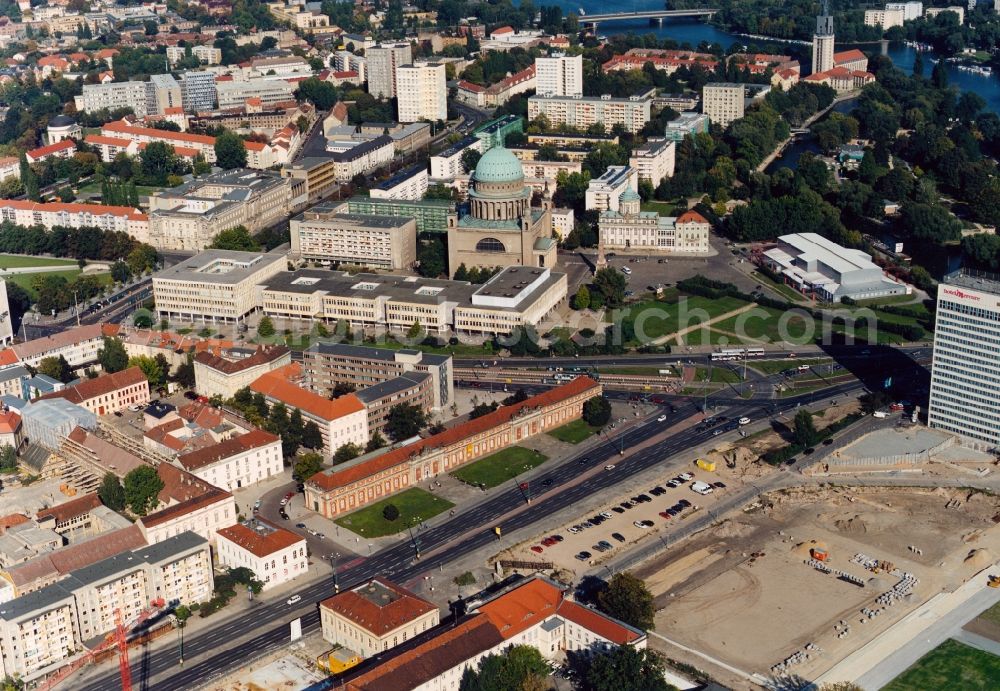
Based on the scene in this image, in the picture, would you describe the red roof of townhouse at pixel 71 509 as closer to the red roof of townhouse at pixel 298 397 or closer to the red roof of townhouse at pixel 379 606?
the red roof of townhouse at pixel 298 397

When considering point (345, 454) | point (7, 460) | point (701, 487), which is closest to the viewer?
point (701, 487)

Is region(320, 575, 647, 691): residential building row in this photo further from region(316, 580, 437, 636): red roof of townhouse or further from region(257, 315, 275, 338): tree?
region(257, 315, 275, 338): tree

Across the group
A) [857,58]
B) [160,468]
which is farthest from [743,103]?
[160,468]

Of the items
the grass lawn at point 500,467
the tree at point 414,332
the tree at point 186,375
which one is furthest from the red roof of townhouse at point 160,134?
the grass lawn at point 500,467

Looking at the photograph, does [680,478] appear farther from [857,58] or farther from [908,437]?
[857,58]

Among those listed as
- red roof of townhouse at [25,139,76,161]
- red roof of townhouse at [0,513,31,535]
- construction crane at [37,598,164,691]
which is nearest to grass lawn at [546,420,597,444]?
construction crane at [37,598,164,691]

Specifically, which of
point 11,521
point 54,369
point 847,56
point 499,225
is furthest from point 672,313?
point 847,56

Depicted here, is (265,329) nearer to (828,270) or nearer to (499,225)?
(499,225)

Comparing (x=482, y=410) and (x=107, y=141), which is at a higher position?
(x=107, y=141)
